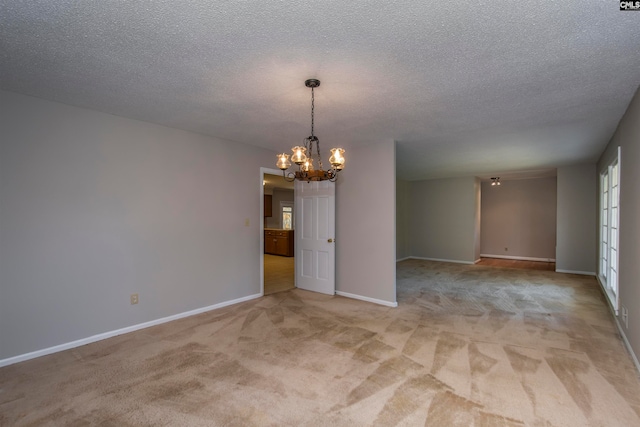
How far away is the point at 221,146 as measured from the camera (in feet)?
14.5

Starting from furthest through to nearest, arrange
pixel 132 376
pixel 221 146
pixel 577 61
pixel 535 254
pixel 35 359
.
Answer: pixel 535 254
pixel 221 146
pixel 35 359
pixel 132 376
pixel 577 61

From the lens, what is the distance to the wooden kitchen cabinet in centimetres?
960

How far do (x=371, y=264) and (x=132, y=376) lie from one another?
3253mm

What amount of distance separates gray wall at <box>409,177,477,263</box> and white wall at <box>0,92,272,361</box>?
248 inches

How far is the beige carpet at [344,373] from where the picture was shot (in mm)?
2051

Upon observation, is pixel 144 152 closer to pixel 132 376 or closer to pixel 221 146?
pixel 221 146

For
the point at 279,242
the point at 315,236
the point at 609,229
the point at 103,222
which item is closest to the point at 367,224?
the point at 315,236

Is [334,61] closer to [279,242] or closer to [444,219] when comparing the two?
[444,219]

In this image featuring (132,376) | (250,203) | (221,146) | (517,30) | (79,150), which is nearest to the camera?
(517,30)

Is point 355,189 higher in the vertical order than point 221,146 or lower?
lower

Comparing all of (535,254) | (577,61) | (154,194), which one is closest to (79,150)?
(154,194)

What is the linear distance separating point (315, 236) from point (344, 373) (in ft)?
9.44

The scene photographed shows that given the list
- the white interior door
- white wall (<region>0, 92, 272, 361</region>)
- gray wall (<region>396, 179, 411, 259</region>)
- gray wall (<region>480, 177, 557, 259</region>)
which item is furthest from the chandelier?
gray wall (<region>480, 177, 557, 259</region>)

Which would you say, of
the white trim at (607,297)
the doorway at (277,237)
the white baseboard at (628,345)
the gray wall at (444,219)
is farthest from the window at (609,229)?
the doorway at (277,237)
